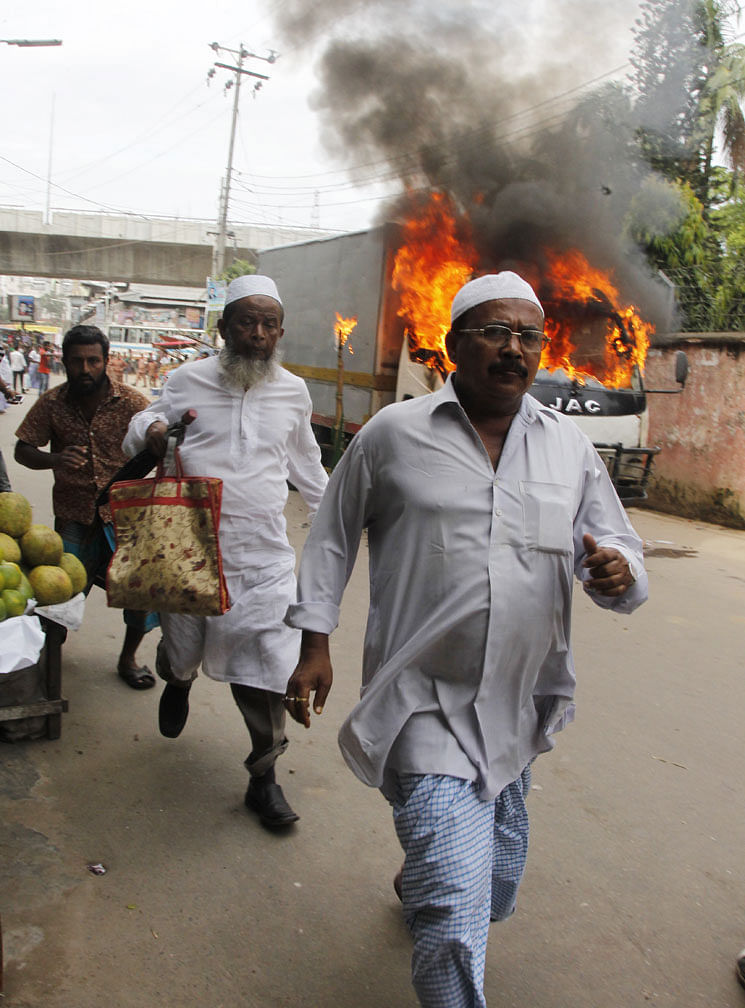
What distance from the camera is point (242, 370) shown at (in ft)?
11.6

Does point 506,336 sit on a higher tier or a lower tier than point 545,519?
higher

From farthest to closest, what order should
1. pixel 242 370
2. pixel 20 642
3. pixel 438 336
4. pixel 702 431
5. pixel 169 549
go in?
pixel 702 431, pixel 438 336, pixel 242 370, pixel 20 642, pixel 169 549

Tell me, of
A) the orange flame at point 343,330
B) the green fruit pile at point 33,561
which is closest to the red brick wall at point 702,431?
the orange flame at point 343,330

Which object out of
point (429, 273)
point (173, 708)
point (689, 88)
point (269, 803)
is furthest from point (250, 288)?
point (689, 88)

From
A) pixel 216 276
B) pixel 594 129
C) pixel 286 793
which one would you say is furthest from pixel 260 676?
pixel 216 276

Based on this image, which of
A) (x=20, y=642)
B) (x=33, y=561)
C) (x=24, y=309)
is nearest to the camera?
(x=20, y=642)

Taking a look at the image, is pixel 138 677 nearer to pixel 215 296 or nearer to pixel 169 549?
pixel 169 549

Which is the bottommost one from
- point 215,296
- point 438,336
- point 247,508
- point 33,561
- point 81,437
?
point 33,561

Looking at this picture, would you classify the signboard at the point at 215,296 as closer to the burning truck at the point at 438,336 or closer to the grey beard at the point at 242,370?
the burning truck at the point at 438,336

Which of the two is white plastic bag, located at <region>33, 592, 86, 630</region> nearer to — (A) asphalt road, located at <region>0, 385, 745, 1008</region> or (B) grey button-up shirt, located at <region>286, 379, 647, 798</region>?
(A) asphalt road, located at <region>0, 385, 745, 1008</region>

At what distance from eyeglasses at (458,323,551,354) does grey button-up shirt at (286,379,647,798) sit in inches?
6.6

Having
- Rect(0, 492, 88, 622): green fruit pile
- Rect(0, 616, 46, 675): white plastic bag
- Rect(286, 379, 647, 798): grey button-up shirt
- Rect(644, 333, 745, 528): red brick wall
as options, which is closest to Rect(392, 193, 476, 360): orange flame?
Rect(644, 333, 745, 528): red brick wall

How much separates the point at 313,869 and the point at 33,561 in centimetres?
181

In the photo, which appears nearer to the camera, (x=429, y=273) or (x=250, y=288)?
(x=250, y=288)
